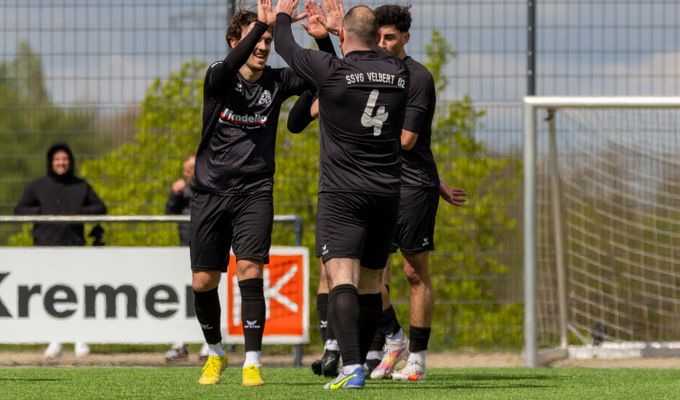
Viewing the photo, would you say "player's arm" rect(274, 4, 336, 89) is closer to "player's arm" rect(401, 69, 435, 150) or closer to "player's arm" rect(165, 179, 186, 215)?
"player's arm" rect(401, 69, 435, 150)

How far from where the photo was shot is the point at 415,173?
30.1ft

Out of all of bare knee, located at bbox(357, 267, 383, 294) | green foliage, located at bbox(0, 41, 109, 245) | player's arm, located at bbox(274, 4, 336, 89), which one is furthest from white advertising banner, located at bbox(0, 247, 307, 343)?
player's arm, located at bbox(274, 4, 336, 89)

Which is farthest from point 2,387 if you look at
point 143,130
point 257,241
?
point 143,130

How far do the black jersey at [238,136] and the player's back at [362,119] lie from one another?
0.75 metres

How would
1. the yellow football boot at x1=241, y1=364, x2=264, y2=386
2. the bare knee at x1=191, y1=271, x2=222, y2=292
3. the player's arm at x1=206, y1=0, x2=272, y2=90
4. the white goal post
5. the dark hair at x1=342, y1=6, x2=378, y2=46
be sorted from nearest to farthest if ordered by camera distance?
the dark hair at x1=342, y1=6, x2=378, y2=46, the player's arm at x1=206, y1=0, x2=272, y2=90, the yellow football boot at x1=241, y1=364, x2=264, y2=386, the bare knee at x1=191, y1=271, x2=222, y2=292, the white goal post

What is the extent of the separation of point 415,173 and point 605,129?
163 inches

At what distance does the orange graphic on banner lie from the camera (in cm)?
1220

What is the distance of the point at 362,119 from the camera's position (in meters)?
7.86

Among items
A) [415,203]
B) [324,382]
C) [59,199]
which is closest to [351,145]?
[415,203]

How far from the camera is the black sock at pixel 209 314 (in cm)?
890

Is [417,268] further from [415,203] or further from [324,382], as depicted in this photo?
[324,382]

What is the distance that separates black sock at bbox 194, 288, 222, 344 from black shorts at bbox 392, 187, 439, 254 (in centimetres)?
112

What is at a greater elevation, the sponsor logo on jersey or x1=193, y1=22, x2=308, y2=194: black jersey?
x1=193, y1=22, x2=308, y2=194: black jersey

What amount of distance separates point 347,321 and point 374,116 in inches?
41.7
